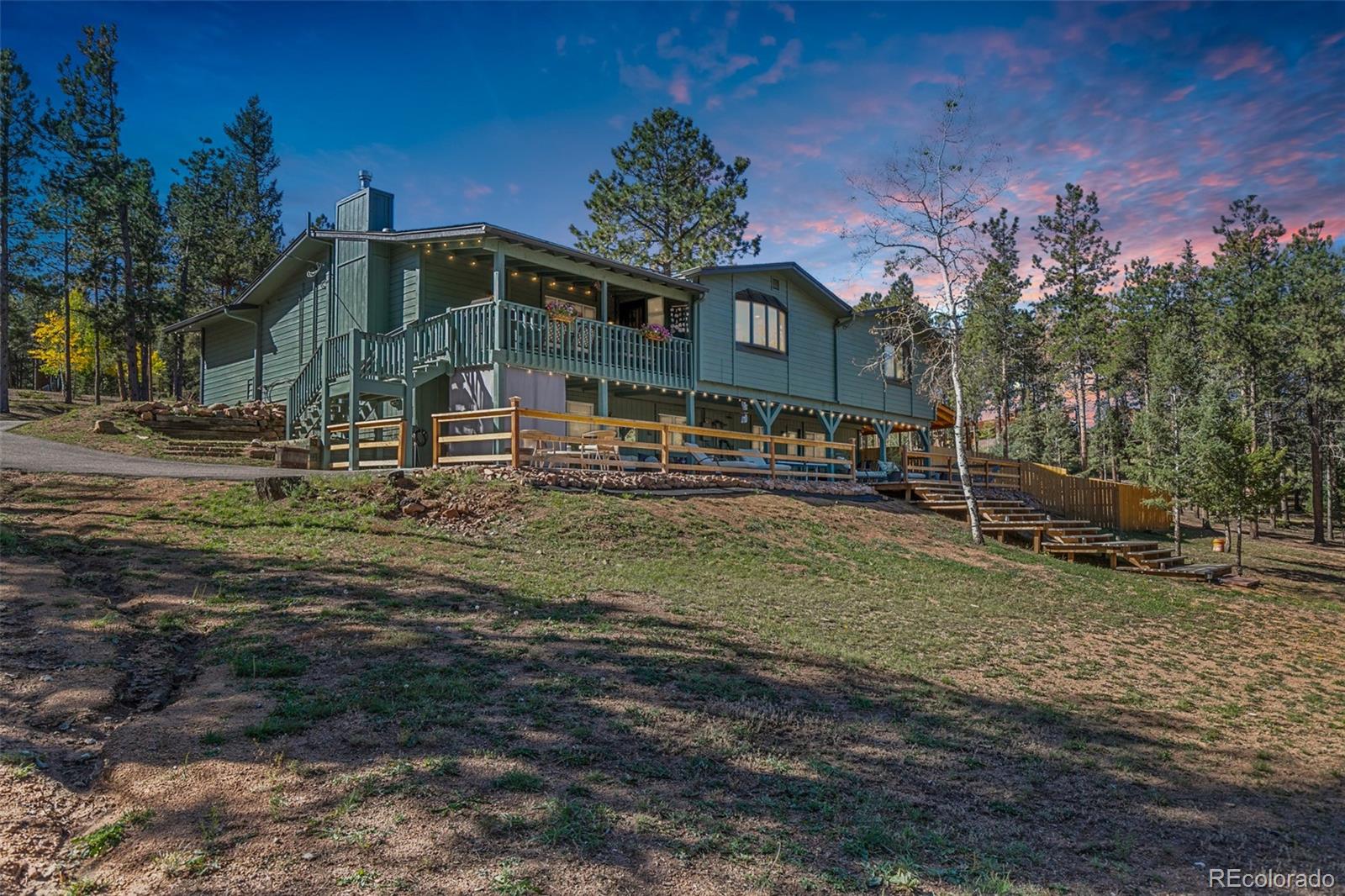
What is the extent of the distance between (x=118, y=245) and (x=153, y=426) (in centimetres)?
2534

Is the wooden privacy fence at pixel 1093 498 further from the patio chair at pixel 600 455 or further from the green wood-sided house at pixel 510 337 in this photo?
the patio chair at pixel 600 455

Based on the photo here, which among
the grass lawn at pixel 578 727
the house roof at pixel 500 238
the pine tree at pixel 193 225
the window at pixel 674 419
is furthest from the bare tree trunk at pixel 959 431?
the pine tree at pixel 193 225

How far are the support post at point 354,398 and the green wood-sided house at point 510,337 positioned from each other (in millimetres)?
70

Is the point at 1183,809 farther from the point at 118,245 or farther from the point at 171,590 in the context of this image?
the point at 118,245

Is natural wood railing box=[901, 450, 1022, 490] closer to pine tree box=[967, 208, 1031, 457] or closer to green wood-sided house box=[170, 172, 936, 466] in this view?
green wood-sided house box=[170, 172, 936, 466]

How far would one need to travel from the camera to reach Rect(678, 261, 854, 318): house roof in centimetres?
2327

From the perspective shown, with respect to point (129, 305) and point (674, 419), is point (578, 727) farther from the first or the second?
point (129, 305)

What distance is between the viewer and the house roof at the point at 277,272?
2230cm

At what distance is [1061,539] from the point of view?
67.3 ft

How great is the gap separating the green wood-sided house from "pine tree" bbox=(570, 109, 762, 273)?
13.3m

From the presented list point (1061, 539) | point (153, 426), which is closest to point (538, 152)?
point (153, 426)

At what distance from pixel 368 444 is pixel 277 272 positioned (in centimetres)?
1027

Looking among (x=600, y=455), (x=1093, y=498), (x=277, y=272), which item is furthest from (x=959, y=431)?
(x=277, y=272)

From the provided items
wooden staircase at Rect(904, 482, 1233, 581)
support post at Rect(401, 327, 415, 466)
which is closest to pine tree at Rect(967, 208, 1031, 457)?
wooden staircase at Rect(904, 482, 1233, 581)
